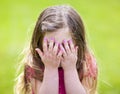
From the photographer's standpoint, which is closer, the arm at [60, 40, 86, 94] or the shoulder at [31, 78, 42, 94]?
the arm at [60, 40, 86, 94]

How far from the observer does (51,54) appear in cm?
366

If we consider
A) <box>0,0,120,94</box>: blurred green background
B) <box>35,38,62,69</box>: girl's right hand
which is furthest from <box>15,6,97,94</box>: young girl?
<box>0,0,120,94</box>: blurred green background

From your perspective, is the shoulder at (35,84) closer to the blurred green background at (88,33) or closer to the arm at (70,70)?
the arm at (70,70)

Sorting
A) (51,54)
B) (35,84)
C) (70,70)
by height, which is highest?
(51,54)

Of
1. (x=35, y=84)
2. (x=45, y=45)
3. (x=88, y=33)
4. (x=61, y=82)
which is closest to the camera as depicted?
(x=45, y=45)

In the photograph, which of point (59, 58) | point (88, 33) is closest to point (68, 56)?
point (59, 58)

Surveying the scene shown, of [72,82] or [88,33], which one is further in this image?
[88,33]

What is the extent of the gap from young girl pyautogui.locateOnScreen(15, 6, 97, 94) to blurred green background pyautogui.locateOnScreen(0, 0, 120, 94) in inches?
48.6

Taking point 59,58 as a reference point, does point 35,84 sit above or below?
below

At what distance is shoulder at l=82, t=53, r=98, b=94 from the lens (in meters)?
4.00

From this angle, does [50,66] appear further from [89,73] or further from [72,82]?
[89,73]

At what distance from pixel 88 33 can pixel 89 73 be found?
130 centimetres

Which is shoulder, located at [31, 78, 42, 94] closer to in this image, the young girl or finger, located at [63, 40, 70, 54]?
the young girl

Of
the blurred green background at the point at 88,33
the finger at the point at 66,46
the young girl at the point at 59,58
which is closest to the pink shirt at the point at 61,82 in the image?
the young girl at the point at 59,58
